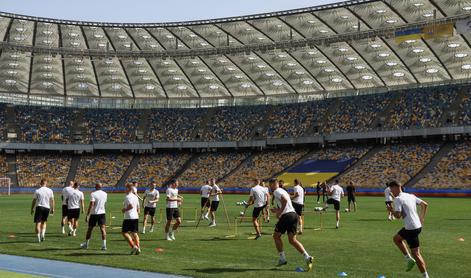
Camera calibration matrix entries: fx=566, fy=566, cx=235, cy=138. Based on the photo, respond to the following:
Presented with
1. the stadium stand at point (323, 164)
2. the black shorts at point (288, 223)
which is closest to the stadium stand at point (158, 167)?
the stadium stand at point (323, 164)

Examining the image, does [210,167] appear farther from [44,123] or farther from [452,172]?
[452,172]

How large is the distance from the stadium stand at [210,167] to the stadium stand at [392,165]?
19.1 metres

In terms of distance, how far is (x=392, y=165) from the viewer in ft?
218

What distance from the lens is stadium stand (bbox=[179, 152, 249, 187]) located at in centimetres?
7712

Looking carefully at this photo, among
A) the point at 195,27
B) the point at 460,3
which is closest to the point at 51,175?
the point at 195,27

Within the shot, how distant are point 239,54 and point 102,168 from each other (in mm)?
28297

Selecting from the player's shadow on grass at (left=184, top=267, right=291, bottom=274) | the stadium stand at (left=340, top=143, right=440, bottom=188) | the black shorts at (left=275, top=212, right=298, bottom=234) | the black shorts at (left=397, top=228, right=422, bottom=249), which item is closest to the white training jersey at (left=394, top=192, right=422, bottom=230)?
the black shorts at (left=397, top=228, right=422, bottom=249)

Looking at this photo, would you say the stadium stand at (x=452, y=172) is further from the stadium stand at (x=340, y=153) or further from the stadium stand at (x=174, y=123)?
the stadium stand at (x=174, y=123)

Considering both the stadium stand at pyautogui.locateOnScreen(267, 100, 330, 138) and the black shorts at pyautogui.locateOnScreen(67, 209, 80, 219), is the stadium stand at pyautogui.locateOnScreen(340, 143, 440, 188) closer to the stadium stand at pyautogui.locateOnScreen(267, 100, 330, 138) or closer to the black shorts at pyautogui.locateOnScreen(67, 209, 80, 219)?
the stadium stand at pyautogui.locateOnScreen(267, 100, 330, 138)

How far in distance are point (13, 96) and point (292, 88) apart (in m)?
41.7

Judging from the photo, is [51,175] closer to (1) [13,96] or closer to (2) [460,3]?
(1) [13,96]

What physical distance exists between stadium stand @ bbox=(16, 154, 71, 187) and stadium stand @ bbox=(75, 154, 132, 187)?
236 cm

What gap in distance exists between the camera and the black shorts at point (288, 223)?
1381 cm

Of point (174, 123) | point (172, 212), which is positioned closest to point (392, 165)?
point (174, 123)
